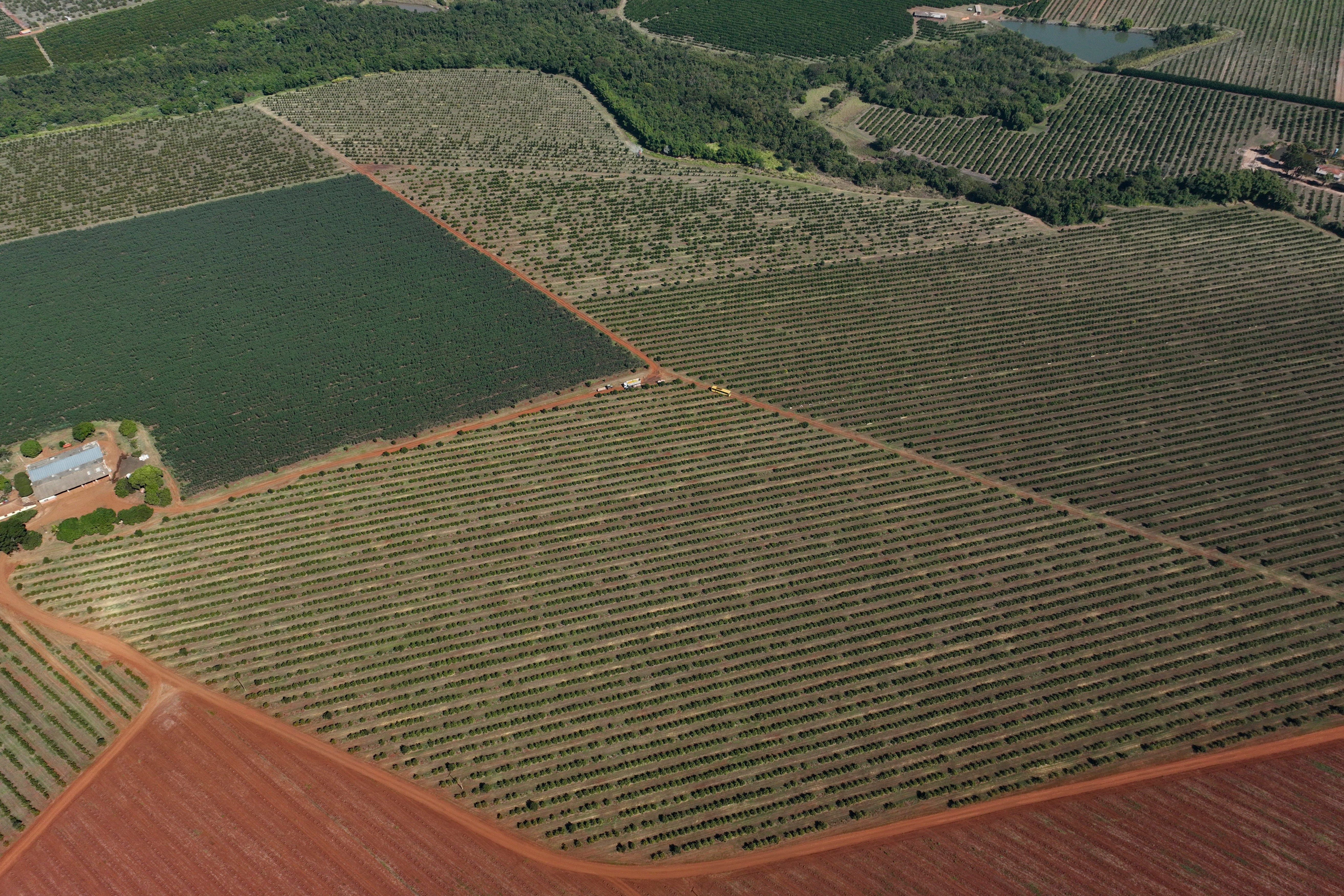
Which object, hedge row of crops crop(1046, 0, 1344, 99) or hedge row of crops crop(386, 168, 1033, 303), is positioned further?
hedge row of crops crop(1046, 0, 1344, 99)

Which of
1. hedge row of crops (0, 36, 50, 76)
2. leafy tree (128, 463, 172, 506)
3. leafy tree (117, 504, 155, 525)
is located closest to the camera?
leafy tree (117, 504, 155, 525)

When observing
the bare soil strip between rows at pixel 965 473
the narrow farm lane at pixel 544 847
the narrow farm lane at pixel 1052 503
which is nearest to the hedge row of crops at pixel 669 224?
the bare soil strip between rows at pixel 965 473

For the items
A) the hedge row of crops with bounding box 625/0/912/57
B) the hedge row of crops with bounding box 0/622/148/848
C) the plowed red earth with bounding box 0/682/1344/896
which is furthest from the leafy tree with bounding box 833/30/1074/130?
the hedge row of crops with bounding box 0/622/148/848

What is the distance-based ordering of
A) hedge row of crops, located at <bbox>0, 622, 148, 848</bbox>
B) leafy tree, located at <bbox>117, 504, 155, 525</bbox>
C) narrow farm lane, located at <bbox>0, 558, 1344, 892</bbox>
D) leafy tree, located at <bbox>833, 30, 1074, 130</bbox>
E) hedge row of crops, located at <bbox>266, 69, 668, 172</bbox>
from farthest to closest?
leafy tree, located at <bbox>833, 30, 1074, 130</bbox>
hedge row of crops, located at <bbox>266, 69, 668, 172</bbox>
leafy tree, located at <bbox>117, 504, 155, 525</bbox>
hedge row of crops, located at <bbox>0, 622, 148, 848</bbox>
narrow farm lane, located at <bbox>0, 558, 1344, 892</bbox>

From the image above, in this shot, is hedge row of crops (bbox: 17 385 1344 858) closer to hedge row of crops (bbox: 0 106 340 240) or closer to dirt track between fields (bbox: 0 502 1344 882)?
dirt track between fields (bbox: 0 502 1344 882)

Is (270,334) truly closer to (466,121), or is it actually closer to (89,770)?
(89,770)

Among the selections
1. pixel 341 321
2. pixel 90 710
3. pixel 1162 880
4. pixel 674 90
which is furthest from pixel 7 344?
pixel 1162 880

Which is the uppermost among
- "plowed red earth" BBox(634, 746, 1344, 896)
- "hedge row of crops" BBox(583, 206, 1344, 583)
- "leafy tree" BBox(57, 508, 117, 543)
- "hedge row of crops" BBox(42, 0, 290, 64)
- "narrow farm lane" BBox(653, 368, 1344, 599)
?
"hedge row of crops" BBox(42, 0, 290, 64)
